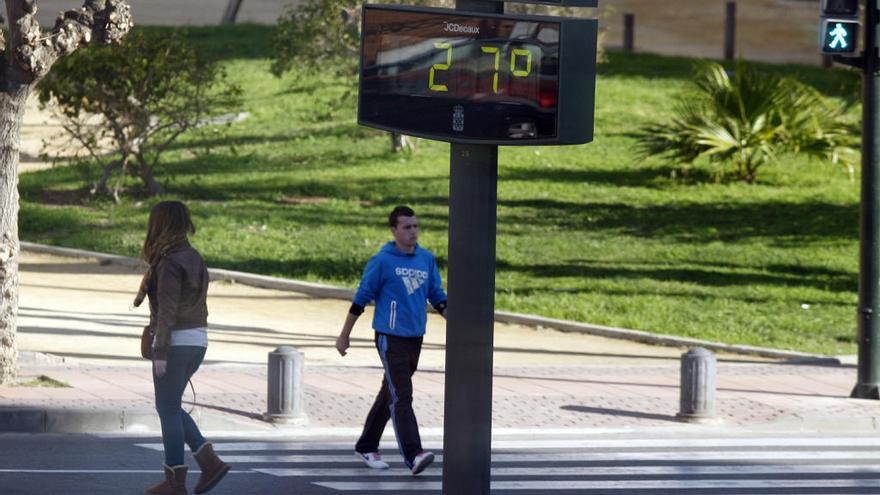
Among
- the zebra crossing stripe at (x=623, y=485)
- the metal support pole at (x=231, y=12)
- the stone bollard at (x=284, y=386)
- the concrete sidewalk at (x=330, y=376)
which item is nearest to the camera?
the zebra crossing stripe at (x=623, y=485)

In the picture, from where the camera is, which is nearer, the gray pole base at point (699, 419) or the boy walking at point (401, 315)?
the boy walking at point (401, 315)

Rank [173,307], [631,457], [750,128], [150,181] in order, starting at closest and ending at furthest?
[173,307]
[631,457]
[150,181]
[750,128]

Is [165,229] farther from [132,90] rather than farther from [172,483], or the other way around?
[132,90]

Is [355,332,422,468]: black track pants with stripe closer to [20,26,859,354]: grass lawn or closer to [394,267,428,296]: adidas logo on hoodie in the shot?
[394,267,428,296]: adidas logo on hoodie

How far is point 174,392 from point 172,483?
0.56 metres

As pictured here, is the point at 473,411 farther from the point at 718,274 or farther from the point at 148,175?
the point at 148,175

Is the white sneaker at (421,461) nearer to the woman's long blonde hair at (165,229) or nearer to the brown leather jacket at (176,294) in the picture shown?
the brown leather jacket at (176,294)

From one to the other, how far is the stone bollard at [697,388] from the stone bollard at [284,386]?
2.96 metres

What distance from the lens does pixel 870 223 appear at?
1323 cm

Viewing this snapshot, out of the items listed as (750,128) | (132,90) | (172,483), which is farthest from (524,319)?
(750,128)

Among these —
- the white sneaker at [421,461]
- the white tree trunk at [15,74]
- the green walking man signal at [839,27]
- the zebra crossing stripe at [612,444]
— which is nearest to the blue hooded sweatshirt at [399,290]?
the white sneaker at [421,461]

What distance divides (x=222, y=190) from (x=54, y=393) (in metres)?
13.6

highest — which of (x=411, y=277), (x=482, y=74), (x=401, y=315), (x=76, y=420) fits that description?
(x=482, y=74)

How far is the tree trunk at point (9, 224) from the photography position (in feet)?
39.8
